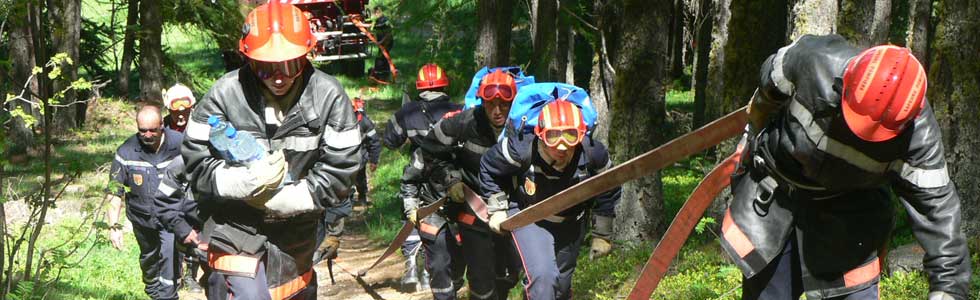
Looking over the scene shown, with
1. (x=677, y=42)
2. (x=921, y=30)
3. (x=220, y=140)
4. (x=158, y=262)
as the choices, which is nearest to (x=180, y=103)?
(x=158, y=262)

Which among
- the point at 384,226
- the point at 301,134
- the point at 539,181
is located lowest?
the point at 384,226

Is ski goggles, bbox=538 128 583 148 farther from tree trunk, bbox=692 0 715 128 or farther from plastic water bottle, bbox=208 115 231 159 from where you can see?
tree trunk, bbox=692 0 715 128

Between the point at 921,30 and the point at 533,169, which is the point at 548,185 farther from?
the point at 921,30

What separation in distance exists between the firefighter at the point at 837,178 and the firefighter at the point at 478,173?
9.25 ft

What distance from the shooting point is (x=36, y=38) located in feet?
23.4

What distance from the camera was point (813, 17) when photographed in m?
7.46

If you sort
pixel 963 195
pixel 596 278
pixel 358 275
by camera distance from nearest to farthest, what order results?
pixel 963 195 < pixel 596 278 < pixel 358 275

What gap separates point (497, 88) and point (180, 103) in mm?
2801

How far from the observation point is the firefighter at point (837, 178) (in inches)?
158

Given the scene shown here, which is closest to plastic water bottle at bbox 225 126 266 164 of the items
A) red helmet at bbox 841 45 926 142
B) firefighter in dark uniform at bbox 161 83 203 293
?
firefighter in dark uniform at bbox 161 83 203 293

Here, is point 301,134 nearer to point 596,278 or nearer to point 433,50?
point 596,278

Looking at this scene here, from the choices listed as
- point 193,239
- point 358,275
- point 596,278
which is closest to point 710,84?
point 596,278

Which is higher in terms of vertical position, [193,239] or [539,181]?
[539,181]

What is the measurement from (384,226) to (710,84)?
14.1 feet
